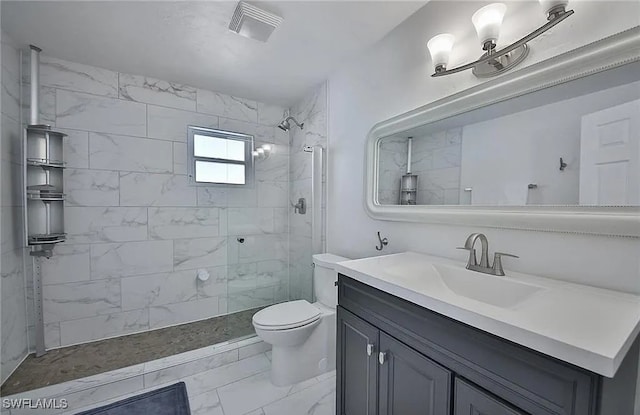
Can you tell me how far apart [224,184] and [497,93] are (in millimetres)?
2388

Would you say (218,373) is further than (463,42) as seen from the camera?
Yes

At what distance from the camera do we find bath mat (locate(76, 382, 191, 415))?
61.7 inches

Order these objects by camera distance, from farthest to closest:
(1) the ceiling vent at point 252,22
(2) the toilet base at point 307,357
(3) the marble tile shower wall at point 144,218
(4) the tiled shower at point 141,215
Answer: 1. (3) the marble tile shower wall at point 144,218
2. (4) the tiled shower at point 141,215
3. (2) the toilet base at point 307,357
4. (1) the ceiling vent at point 252,22

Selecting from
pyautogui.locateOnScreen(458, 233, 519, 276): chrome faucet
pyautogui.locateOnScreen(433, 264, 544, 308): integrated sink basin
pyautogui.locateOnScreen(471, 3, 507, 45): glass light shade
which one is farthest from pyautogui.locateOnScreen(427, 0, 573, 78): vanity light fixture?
pyautogui.locateOnScreen(433, 264, 544, 308): integrated sink basin

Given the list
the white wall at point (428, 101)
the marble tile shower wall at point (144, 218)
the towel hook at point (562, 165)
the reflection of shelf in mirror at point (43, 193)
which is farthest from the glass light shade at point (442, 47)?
the reflection of shelf in mirror at point (43, 193)

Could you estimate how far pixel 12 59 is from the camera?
1.83m

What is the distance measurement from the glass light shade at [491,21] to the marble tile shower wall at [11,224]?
284cm

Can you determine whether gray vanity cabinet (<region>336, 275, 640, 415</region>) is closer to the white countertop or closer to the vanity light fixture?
the white countertop

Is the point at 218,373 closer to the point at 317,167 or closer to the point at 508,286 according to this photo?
the point at 317,167

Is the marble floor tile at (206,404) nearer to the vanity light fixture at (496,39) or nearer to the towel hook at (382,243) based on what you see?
the towel hook at (382,243)

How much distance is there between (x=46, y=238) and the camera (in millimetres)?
1913

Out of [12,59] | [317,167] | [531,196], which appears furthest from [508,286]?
[12,59]

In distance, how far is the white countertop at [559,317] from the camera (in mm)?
547

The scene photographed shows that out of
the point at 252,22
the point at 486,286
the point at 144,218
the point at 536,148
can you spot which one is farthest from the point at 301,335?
the point at 252,22
